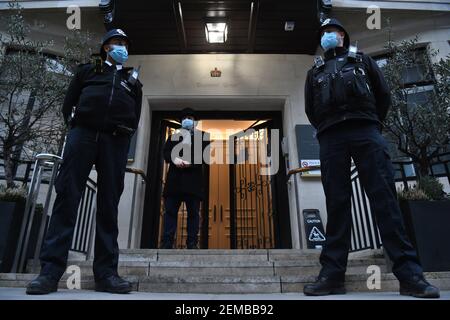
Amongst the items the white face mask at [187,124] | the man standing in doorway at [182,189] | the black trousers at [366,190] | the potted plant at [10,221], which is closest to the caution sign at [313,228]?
the man standing in doorway at [182,189]

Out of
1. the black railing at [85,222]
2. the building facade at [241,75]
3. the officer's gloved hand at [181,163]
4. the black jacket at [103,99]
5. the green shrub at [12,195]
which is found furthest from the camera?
the building facade at [241,75]

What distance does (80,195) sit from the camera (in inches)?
81.0

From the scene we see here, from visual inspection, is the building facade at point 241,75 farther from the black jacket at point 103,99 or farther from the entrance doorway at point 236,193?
the black jacket at point 103,99

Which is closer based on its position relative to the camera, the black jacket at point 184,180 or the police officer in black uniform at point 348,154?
the police officer in black uniform at point 348,154

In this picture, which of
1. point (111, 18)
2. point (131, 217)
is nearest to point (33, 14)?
point (111, 18)

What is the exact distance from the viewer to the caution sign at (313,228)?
454cm

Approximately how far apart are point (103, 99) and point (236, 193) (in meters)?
3.85

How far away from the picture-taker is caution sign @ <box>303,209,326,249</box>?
14.9 feet

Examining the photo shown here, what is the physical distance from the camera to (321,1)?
5.05 meters

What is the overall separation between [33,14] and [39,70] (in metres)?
2.18

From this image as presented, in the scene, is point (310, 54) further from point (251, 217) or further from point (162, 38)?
point (251, 217)

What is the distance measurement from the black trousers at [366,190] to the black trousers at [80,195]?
1.34 metres

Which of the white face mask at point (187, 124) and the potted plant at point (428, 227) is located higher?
the white face mask at point (187, 124)

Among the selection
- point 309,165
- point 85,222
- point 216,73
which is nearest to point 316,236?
point 309,165
